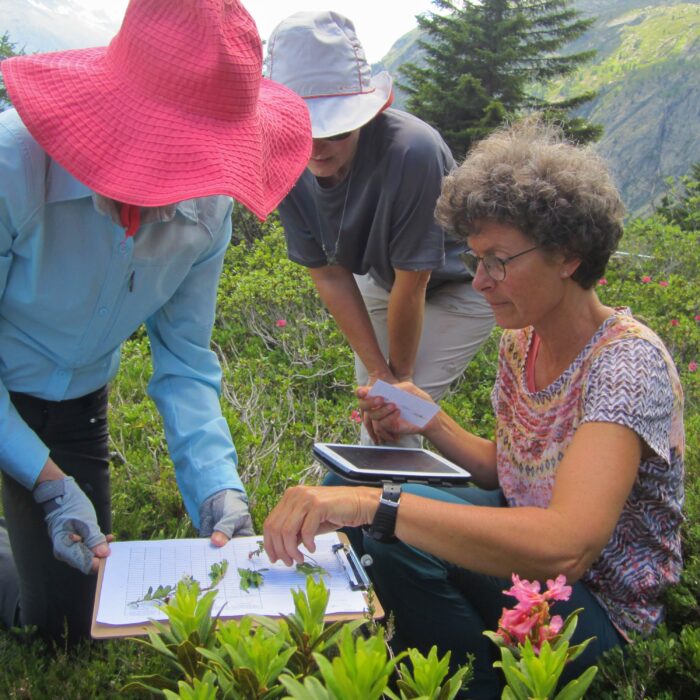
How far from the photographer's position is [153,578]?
1757 mm

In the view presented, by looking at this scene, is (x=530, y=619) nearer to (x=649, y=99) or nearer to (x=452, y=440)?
(x=452, y=440)

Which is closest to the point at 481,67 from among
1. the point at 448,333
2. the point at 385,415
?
the point at 448,333

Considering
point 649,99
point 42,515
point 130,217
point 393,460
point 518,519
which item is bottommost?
point 649,99

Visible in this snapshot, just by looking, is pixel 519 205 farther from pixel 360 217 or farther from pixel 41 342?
pixel 41 342

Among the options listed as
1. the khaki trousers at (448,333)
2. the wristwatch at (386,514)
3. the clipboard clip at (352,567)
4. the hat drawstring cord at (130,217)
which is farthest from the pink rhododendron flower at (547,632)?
the khaki trousers at (448,333)

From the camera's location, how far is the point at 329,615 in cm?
162

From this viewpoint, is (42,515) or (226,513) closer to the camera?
(226,513)

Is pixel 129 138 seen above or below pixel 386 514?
above

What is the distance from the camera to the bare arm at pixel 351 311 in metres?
3.26

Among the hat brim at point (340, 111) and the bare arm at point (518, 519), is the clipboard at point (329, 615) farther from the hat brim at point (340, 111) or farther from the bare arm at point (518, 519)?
the hat brim at point (340, 111)

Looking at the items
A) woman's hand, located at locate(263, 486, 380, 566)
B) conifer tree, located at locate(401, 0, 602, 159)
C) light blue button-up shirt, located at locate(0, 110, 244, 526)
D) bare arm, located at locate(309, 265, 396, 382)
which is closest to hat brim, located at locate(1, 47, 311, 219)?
light blue button-up shirt, located at locate(0, 110, 244, 526)

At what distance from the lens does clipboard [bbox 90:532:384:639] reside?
5.02 feet

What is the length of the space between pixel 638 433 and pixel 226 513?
3.45 feet

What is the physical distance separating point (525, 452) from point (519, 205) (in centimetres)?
69
